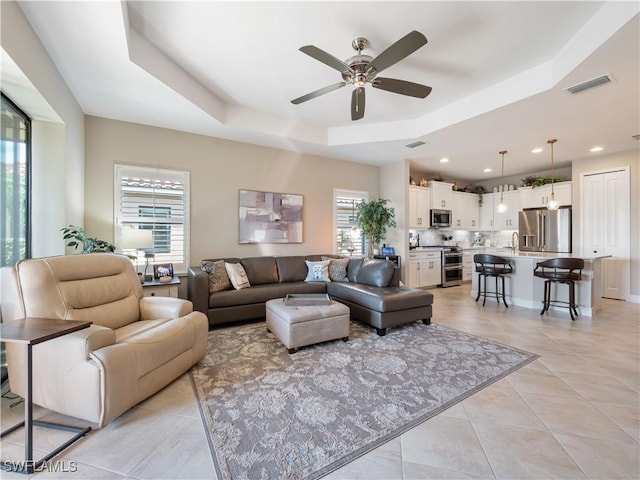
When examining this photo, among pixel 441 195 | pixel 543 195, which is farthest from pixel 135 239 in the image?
pixel 543 195

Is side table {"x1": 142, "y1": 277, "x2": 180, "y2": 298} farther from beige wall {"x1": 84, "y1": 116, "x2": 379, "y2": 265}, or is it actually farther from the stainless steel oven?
the stainless steel oven

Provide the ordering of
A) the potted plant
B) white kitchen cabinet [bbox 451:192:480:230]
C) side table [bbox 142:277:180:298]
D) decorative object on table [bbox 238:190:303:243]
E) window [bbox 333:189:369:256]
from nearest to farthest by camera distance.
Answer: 1. side table [bbox 142:277:180:298]
2. decorative object on table [bbox 238:190:303:243]
3. the potted plant
4. window [bbox 333:189:369:256]
5. white kitchen cabinet [bbox 451:192:480:230]

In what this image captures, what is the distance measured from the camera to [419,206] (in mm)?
6203

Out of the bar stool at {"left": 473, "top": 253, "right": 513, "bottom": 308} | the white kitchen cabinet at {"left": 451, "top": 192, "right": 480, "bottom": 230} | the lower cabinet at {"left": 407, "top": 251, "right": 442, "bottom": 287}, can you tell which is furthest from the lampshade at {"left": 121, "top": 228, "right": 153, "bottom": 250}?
the white kitchen cabinet at {"left": 451, "top": 192, "right": 480, "bottom": 230}

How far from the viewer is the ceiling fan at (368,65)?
2.04m

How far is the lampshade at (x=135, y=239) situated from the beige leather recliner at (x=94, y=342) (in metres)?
0.62

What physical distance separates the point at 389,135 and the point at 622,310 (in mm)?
4714

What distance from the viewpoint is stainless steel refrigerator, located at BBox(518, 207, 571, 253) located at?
571cm

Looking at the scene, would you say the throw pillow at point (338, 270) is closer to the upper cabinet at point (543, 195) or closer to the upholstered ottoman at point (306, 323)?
the upholstered ottoman at point (306, 323)

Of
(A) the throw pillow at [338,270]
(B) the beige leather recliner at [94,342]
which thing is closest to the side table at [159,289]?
(B) the beige leather recliner at [94,342]

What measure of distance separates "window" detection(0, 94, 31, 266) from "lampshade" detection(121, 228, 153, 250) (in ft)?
2.44

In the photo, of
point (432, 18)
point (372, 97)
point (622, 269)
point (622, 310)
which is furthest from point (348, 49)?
point (622, 269)

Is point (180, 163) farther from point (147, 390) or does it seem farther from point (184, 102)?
point (147, 390)

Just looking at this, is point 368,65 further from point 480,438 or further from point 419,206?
point 419,206
